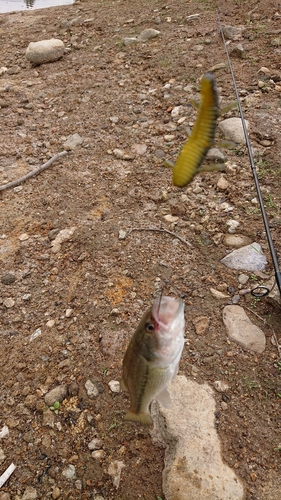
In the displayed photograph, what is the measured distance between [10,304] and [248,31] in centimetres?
560

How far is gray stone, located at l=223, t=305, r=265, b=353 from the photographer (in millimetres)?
2988

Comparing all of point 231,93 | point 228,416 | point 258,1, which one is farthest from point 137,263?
point 258,1

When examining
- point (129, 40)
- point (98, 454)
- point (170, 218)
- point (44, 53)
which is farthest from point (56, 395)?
point (44, 53)

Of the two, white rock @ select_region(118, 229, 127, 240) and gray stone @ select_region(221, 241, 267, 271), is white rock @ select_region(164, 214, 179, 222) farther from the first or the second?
gray stone @ select_region(221, 241, 267, 271)

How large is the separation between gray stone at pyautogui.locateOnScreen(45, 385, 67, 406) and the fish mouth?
1.59 meters

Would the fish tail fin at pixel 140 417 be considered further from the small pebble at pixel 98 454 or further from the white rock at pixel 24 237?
the white rock at pixel 24 237

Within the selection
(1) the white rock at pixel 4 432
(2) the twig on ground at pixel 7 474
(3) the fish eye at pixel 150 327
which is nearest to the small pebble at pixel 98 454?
(2) the twig on ground at pixel 7 474

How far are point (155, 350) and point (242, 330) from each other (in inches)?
62.6

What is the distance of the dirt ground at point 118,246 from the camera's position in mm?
2611

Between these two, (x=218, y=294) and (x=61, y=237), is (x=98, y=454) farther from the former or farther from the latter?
(x=61, y=237)

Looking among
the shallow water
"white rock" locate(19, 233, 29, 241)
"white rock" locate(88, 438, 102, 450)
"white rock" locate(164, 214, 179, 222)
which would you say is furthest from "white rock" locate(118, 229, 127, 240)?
the shallow water

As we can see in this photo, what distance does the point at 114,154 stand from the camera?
515cm

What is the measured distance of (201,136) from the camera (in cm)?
216

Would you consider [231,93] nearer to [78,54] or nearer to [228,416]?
[78,54]
